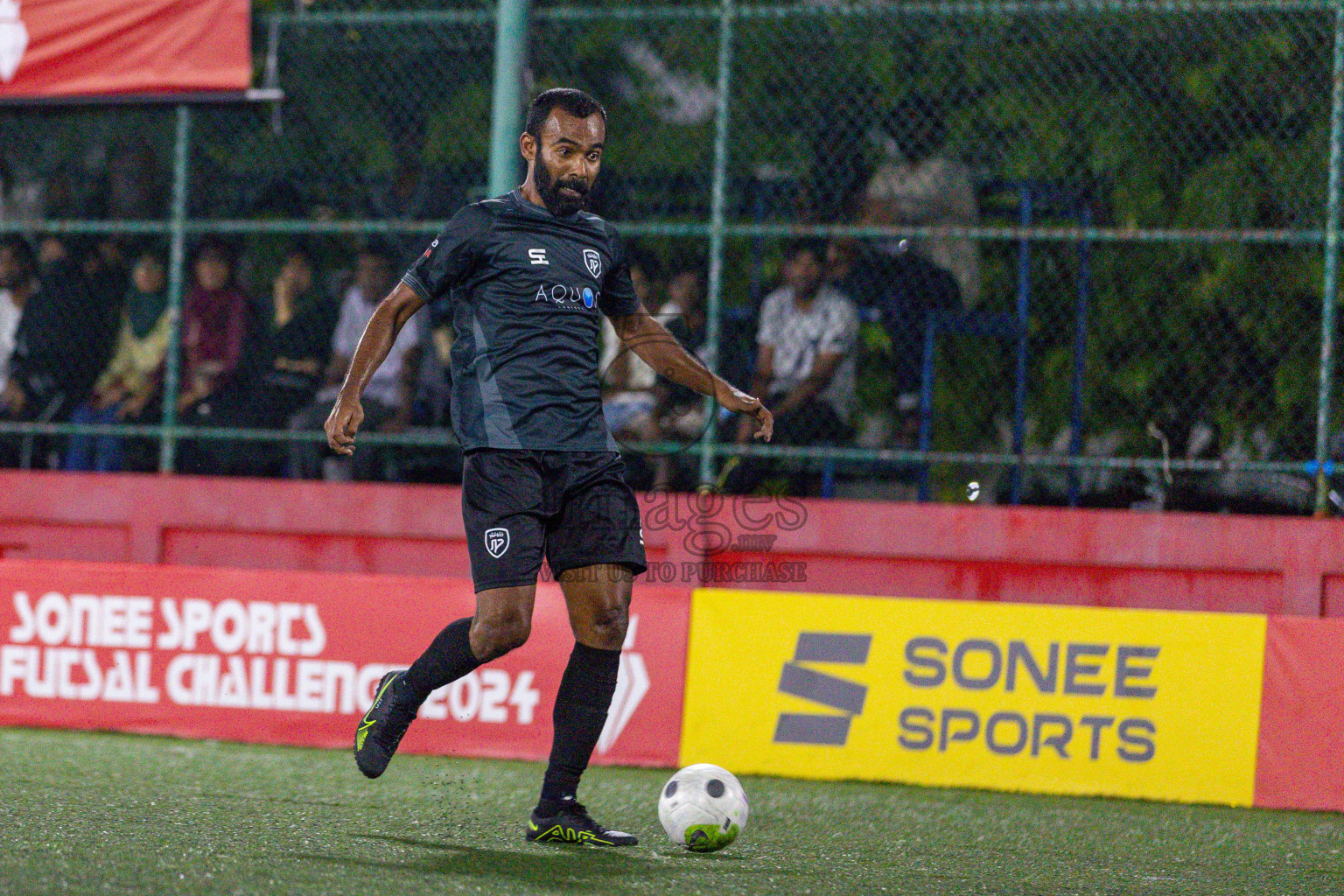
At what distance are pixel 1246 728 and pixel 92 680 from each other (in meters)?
4.84

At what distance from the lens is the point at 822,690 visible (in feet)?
22.5

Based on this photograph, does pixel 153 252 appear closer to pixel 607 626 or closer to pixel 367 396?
pixel 367 396

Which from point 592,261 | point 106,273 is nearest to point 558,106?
point 592,261

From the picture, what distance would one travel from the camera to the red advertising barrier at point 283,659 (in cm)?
711

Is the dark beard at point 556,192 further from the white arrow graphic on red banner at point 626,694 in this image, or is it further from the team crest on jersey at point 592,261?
the white arrow graphic on red banner at point 626,694

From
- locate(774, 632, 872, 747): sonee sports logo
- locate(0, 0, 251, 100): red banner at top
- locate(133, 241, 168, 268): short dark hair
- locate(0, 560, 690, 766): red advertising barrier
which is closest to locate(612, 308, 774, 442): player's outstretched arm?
locate(774, 632, 872, 747): sonee sports logo

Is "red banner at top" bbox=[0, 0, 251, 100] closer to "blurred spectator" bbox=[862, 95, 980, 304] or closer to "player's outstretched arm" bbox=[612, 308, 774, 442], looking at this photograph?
"blurred spectator" bbox=[862, 95, 980, 304]

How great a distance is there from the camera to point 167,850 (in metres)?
4.30

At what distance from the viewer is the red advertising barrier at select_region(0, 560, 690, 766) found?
23.3 feet

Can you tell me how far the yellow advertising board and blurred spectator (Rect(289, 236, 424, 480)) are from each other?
2.70 meters

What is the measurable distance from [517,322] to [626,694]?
2.72 metres

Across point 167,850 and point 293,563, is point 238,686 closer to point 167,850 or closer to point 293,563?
point 293,563

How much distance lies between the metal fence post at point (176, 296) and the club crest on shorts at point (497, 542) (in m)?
4.46

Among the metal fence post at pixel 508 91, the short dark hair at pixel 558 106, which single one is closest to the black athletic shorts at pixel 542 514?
the short dark hair at pixel 558 106
